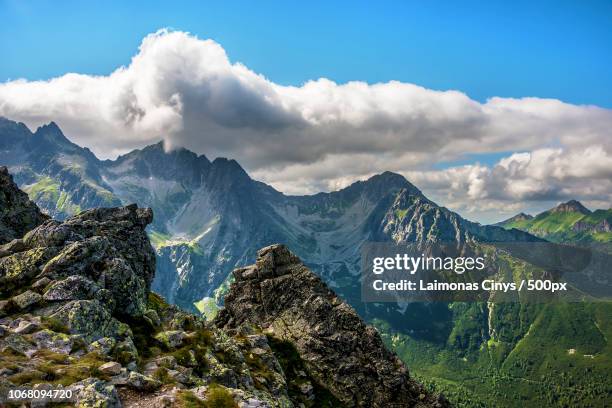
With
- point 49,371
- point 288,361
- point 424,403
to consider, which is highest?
point 49,371

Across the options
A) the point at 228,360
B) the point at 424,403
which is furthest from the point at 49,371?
the point at 424,403

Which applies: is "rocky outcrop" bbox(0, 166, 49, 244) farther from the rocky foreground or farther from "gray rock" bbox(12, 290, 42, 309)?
"gray rock" bbox(12, 290, 42, 309)

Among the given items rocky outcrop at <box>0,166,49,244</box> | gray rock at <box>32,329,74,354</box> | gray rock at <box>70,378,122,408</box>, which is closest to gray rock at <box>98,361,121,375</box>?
gray rock at <box>70,378,122,408</box>

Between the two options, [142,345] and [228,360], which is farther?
[228,360]

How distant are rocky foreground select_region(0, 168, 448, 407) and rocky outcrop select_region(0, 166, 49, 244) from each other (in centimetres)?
28

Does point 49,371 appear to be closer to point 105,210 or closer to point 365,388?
point 105,210

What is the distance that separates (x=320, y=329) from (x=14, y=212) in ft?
234

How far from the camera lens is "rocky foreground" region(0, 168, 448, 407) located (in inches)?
1501

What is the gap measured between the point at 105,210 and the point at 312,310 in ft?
178

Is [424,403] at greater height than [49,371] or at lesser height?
lesser

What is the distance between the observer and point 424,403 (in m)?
97.1

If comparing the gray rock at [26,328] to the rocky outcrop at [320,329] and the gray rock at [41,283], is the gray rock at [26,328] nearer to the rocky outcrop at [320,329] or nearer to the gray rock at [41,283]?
the gray rock at [41,283]

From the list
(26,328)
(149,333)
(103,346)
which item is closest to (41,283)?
(26,328)

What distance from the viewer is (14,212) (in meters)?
90.6
